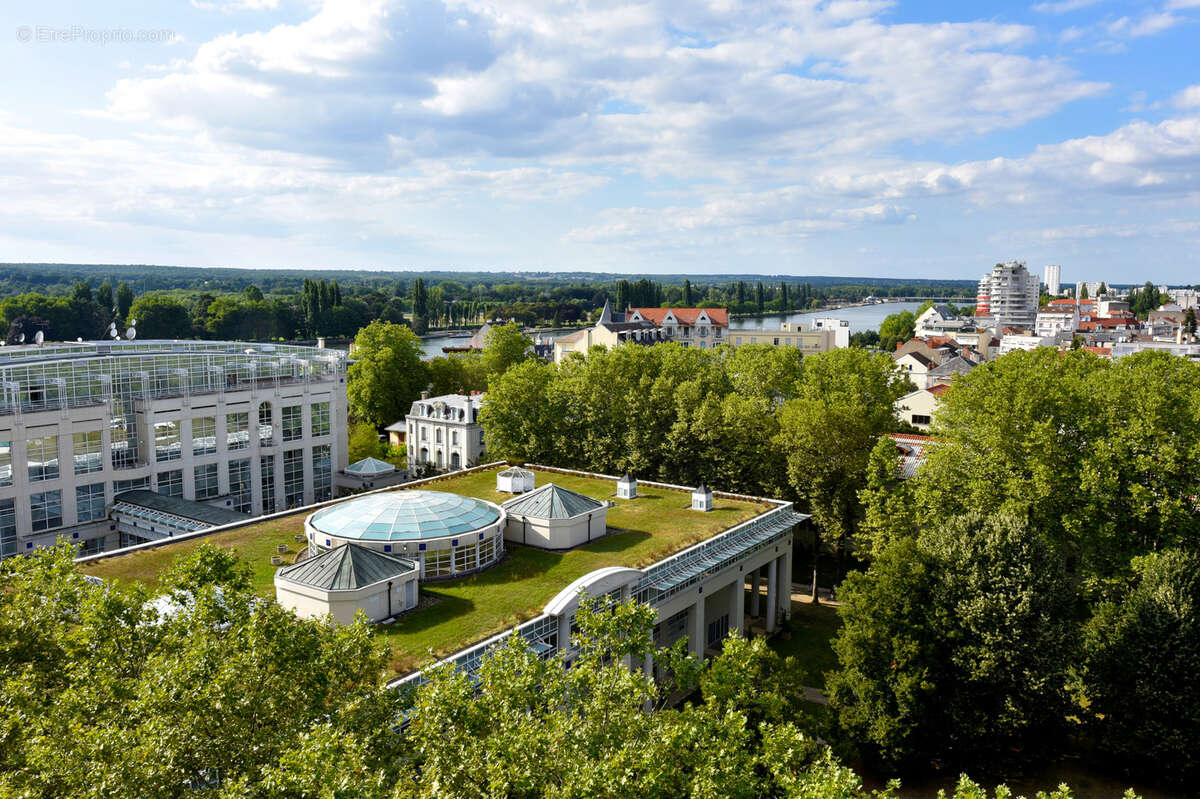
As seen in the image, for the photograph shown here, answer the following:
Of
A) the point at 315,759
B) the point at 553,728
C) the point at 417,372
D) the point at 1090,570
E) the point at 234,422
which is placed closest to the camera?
the point at 315,759

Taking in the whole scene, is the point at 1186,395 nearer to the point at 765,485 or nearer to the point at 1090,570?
the point at 1090,570

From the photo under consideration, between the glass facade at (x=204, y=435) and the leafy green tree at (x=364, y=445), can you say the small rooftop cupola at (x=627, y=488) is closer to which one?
the glass facade at (x=204, y=435)

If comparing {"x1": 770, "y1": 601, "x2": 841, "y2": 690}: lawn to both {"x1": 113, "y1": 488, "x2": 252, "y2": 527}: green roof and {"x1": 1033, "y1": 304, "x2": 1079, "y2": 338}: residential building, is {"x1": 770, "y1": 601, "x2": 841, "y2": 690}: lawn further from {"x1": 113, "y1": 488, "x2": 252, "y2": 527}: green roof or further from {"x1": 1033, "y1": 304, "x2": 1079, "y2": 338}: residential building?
{"x1": 1033, "y1": 304, "x2": 1079, "y2": 338}: residential building

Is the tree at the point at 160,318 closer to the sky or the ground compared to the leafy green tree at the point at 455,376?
closer to the sky

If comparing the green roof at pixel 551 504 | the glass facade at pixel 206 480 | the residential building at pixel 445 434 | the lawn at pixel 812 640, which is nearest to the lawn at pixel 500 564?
the green roof at pixel 551 504

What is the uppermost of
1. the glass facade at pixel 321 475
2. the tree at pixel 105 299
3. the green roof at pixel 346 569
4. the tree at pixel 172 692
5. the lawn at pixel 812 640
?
the tree at pixel 105 299

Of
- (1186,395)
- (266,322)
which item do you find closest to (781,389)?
(1186,395)
